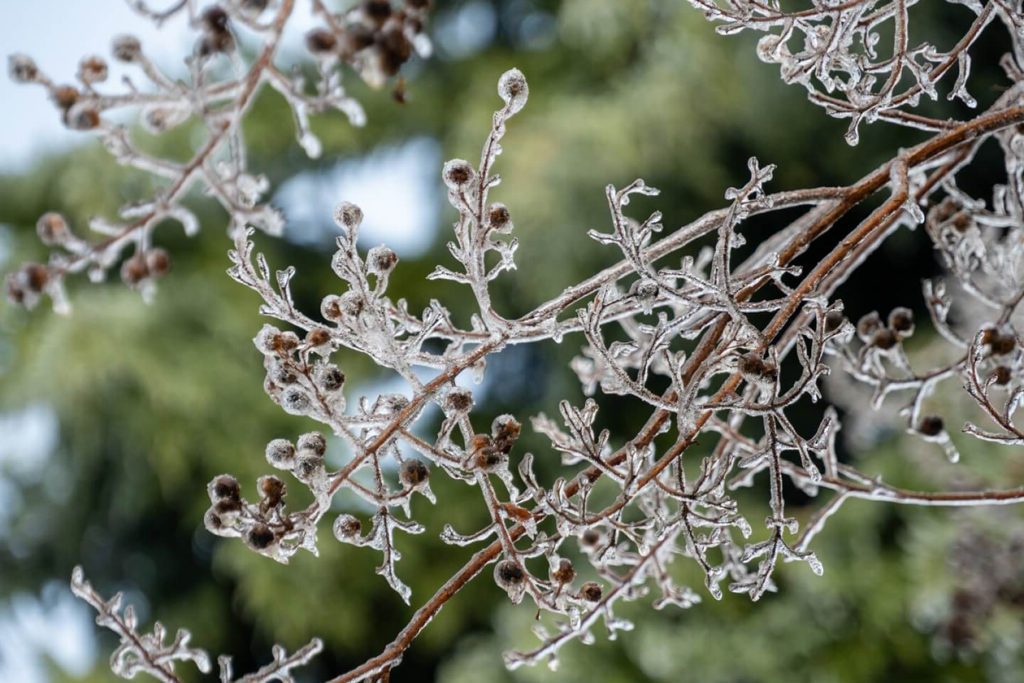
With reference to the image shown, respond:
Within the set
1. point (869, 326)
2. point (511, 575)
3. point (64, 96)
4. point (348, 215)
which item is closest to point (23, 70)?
point (64, 96)

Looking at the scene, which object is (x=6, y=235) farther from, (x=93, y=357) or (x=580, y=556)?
(x=580, y=556)

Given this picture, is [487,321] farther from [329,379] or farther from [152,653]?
[152,653]

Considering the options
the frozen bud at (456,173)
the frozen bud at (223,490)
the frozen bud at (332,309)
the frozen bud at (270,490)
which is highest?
the frozen bud at (456,173)

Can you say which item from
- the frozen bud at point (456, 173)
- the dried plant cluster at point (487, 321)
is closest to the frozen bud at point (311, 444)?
the dried plant cluster at point (487, 321)

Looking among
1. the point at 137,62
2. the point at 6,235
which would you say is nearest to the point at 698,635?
the point at 137,62

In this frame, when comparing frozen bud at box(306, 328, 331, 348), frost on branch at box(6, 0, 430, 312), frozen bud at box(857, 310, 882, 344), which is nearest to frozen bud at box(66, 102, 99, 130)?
frost on branch at box(6, 0, 430, 312)

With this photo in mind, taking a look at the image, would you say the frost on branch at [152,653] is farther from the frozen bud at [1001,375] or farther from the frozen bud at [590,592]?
the frozen bud at [1001,375]
